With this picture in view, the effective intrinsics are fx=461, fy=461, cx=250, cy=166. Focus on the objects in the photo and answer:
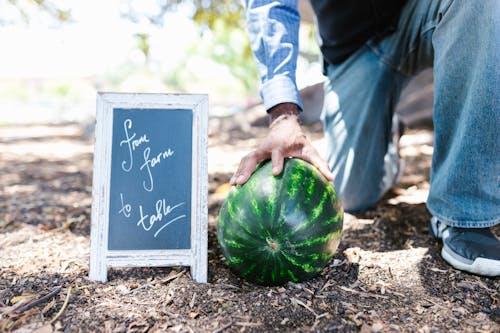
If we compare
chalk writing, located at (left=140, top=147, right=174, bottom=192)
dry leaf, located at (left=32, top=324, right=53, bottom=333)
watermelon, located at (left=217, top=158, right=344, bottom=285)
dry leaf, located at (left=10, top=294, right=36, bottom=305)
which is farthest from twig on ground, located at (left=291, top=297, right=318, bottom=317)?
dry leaf, located at (left=10, top=294, right=36, bottom=305)

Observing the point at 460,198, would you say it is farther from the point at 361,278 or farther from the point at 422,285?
the point at 361,278

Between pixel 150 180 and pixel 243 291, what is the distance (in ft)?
1.97

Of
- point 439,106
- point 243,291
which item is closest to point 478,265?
point 439,106

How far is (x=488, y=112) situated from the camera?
1.97 meters

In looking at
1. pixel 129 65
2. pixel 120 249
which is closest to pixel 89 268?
pixel 120 249

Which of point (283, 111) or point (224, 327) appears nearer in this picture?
point (224, 327)

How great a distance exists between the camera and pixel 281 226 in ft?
5.65

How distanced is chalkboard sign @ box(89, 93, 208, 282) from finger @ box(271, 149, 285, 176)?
300mm

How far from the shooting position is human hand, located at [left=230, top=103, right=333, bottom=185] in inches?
73.9

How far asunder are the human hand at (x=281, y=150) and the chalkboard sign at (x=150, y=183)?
18 cm

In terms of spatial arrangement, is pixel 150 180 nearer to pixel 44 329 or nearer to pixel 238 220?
pixel 238 220

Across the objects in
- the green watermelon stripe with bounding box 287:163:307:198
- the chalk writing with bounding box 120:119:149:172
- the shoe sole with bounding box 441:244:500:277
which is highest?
the chalk writing with bounding box 120:119:149:172

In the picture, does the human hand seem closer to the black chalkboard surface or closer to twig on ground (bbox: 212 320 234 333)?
the black chalkboard surface

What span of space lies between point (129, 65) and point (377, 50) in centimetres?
5408
